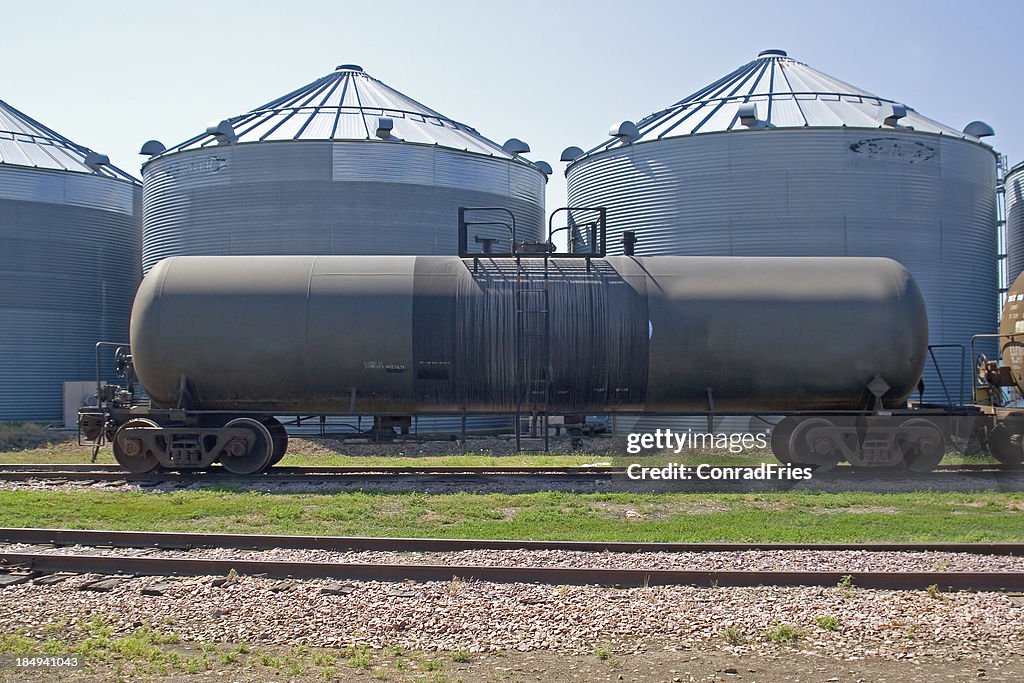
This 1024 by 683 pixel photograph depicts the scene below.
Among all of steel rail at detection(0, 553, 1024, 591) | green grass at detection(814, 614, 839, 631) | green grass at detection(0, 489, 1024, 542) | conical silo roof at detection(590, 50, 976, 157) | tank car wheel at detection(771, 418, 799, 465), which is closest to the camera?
green grass at detection(814, 614, 839, 631)

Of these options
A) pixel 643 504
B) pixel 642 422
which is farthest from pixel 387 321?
pixel 642 422

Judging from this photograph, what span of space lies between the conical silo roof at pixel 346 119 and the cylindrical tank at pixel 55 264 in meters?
6.03

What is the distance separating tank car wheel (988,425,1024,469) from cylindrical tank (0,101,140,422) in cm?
2824

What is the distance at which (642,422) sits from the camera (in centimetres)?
2403

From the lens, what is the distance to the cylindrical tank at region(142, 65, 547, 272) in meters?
26.0

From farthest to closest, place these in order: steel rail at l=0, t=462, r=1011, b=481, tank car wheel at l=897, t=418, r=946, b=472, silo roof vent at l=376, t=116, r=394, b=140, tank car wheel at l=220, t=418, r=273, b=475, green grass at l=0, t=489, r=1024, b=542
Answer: silo roof vent at l=376, t=116, r=394, b=140 → tank car wheel at l=220, t=418, r=273, b=475 → tank car wheel at l=897, t=418, r=946, b=472 → steel rail at l=0, t=462, r=1011, b=481 → green grass at l=0, t=489, r=1024, b=542

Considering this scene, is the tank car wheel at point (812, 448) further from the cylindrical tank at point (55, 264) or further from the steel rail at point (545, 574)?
the cylindrical tank at point (55, 264)

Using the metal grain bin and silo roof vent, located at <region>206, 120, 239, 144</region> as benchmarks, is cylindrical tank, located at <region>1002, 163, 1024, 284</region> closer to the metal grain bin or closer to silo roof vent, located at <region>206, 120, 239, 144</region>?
the metal grain bin

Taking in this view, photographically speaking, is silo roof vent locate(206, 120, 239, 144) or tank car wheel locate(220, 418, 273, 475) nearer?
tank car wheel locate(220, 418, 273, 475)

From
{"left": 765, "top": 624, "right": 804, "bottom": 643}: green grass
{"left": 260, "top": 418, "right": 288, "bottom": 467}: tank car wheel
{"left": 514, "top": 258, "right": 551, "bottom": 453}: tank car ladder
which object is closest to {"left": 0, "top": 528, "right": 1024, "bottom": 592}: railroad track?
{"left": 765, "top": 624, "right": 804, "bottom": 643}: green grass

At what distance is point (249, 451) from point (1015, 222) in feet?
84.6

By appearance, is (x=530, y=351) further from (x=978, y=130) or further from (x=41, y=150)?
(x=41, y=150)

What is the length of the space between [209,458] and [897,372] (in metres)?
11.9

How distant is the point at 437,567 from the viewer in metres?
8.05
